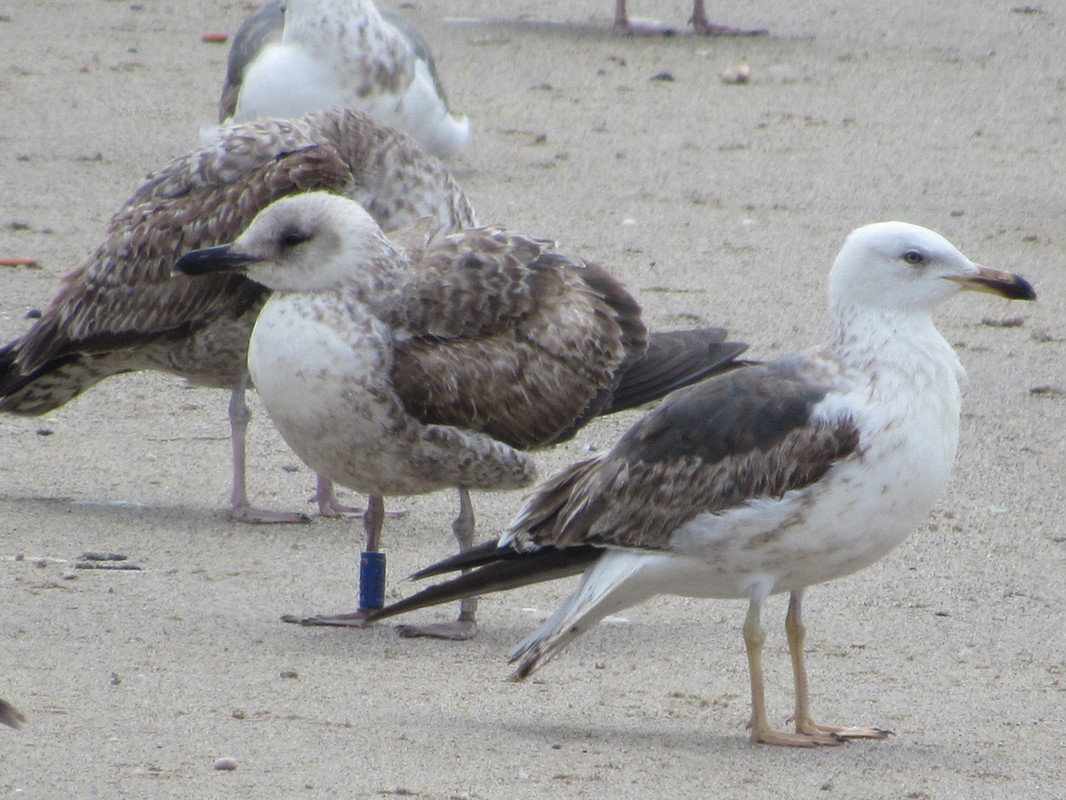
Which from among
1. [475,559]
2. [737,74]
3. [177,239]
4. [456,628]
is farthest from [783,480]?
[737,74]

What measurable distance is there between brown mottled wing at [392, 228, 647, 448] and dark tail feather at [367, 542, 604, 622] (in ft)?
2.46

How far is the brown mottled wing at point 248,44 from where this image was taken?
10938 mm

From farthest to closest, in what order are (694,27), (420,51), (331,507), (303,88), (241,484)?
(694,27) → (420,51) → (303,88) → (331,507) → (241,484)

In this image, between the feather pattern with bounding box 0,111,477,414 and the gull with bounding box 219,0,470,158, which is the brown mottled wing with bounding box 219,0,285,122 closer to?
the gull with bounding box 219,0,470,158

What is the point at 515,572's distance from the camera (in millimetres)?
5223

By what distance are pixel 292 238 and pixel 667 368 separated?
137cm

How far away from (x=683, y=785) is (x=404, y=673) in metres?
1.19

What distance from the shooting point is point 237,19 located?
16.7 metres

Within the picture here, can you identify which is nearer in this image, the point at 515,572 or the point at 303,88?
the point at 515,572

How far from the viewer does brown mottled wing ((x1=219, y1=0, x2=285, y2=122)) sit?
35.9ft

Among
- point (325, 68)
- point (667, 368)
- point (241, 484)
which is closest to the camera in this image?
point (667, 368)

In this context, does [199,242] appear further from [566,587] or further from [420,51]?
[420,51]

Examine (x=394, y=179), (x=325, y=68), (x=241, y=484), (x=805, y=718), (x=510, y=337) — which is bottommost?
(x=241, y=484)

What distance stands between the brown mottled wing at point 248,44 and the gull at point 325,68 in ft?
0.04
